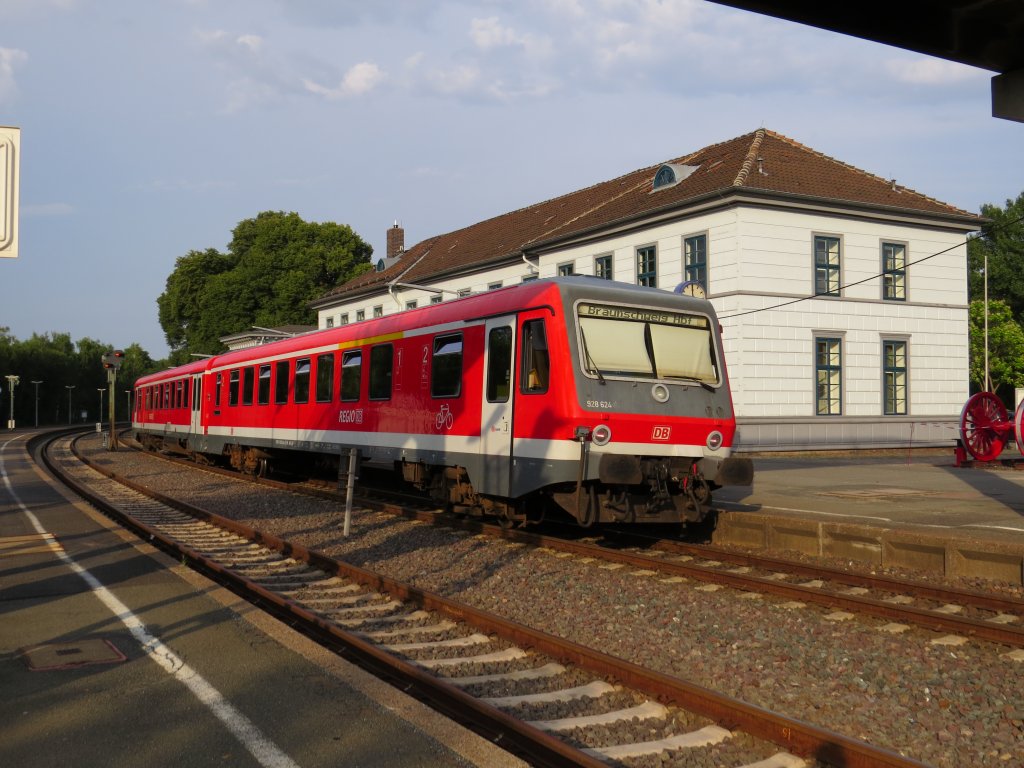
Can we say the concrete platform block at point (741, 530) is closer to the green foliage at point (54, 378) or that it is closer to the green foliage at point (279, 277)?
the green foliage at point (279, 277)

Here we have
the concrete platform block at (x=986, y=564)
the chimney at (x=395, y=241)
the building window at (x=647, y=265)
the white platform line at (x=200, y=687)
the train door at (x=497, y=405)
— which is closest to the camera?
the white platform line at (x=200, y=687)

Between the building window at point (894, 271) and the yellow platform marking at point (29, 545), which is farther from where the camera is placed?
the building window at point (894, 271)

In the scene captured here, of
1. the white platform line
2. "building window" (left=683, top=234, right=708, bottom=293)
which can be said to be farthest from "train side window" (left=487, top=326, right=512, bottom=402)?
"building window" (left=683, top=234, right=708, bottom=293)

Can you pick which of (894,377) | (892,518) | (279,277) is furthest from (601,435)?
(279,277)

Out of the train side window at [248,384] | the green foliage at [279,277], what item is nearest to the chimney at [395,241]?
the green foliage at [279,277]

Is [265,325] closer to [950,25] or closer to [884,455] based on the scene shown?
[884,455]

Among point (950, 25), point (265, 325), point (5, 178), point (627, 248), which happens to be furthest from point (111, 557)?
point (265, 325)

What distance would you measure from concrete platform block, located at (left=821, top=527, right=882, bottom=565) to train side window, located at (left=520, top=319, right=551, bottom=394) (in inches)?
141

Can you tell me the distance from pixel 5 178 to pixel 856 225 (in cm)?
2911

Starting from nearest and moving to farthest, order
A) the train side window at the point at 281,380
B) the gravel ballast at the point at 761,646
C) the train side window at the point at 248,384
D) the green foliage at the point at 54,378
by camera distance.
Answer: the gravel ballast at the point at 761,646 < the train side window at the point at 281,380 < the train side window at the point at 248,384 < the green foliage at the point at 54,378

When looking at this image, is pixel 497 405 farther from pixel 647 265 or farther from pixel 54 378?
pixel 54 378

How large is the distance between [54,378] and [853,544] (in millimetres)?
116560

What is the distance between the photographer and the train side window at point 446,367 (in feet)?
41.2

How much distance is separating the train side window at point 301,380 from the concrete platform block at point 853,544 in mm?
10280
